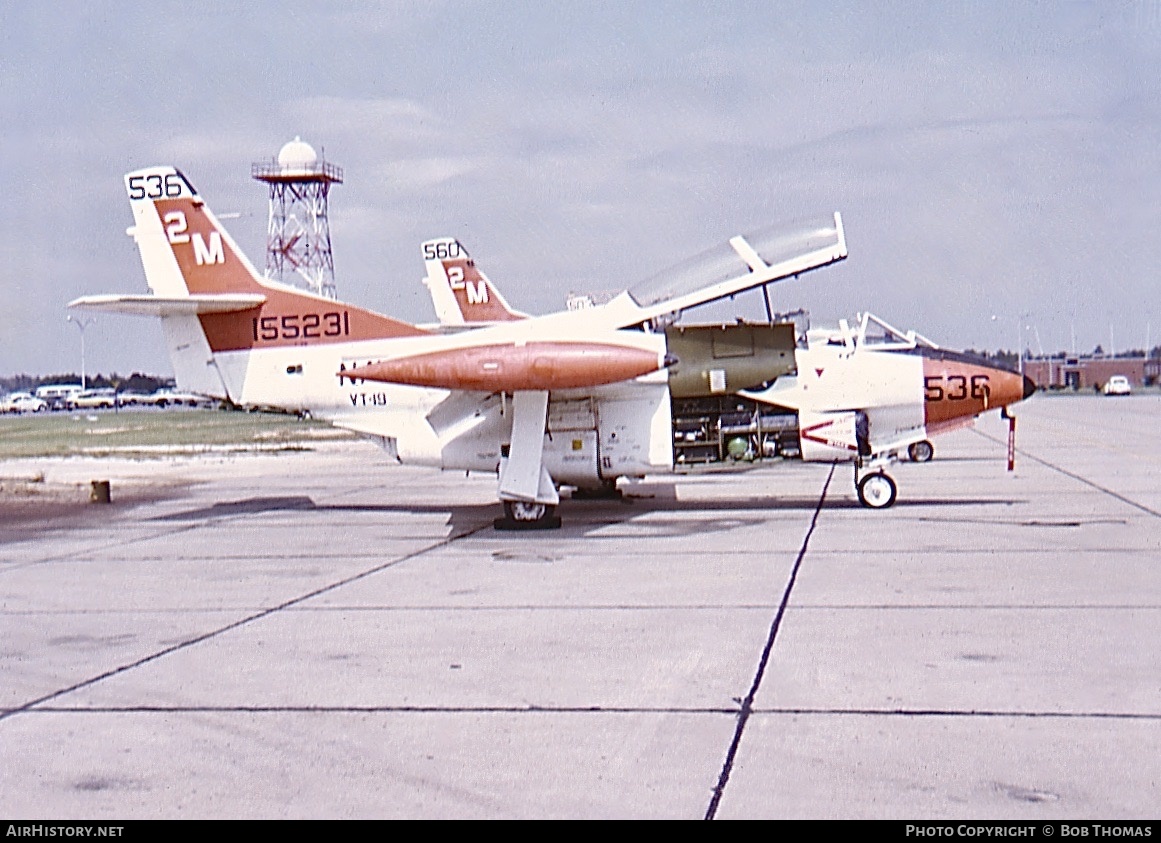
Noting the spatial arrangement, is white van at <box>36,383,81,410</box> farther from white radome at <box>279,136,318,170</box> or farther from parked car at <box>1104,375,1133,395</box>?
parked car at <box>1104,375,1133,395</box>

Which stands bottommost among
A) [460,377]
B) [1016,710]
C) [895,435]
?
[1016,710]

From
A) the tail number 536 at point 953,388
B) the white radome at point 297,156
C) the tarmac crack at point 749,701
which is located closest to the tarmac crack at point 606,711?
the tarmac crack at point 749,701

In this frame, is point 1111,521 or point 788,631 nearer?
point 788,631

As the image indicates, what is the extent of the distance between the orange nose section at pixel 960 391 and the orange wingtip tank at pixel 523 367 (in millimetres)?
3512

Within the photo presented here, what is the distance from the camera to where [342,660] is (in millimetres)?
7652

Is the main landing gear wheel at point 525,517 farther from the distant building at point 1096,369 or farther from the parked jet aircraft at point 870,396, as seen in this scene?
the distant building at point 1096,369

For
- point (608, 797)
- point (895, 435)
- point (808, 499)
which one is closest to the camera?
point (608, 797)

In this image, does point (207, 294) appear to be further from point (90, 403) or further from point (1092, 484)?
point (90, 403)

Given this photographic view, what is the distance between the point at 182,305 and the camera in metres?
15.3

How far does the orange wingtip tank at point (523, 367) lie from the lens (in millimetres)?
13305
